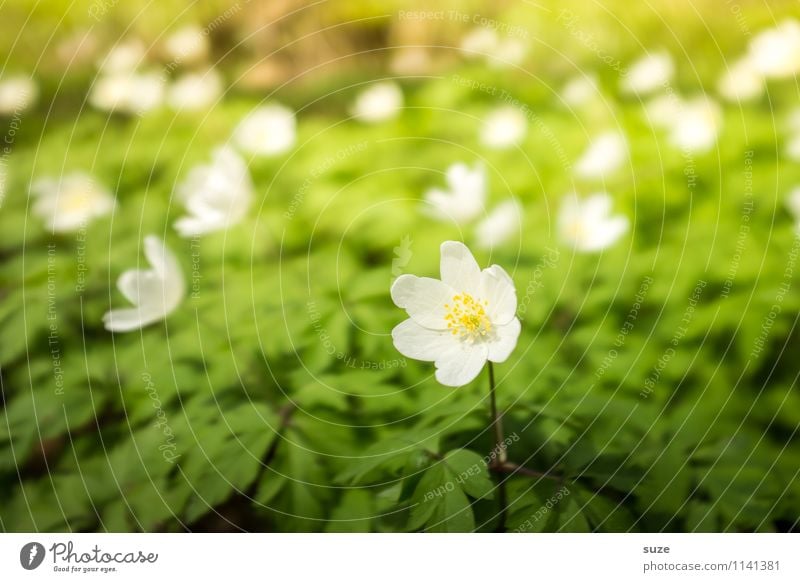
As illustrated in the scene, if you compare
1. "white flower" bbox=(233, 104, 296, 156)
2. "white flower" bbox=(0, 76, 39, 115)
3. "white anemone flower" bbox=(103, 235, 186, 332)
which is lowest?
"white anemone flower" bbox=(103, 235, 186, 332)

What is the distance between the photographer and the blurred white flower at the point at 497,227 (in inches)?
37.9

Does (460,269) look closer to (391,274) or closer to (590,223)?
(391,274)

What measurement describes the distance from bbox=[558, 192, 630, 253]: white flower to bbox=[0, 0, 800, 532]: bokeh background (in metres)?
0.02

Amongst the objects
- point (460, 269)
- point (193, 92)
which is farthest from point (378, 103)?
point (460, 269)

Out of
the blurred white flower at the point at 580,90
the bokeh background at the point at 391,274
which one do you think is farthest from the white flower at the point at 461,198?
the blurred white flower at the point at 580,90

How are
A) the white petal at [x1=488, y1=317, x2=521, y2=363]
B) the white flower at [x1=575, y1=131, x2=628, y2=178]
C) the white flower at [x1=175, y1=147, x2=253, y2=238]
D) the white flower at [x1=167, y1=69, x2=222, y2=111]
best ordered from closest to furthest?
the white petal at [x1=488, y1=317, x2=521, y2=363] → the white flower at [x1=175, y1=147, x2=253, y2=238] → the white flower at [x1=575, y1=131, x2=628, y2=178] → the white flower at [x1=167, y1=69, x2=222, y2=111]

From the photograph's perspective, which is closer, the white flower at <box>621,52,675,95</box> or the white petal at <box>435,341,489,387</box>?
the white petal at <box>435,341,489,387</box>

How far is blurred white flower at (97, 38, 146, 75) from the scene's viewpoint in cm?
112

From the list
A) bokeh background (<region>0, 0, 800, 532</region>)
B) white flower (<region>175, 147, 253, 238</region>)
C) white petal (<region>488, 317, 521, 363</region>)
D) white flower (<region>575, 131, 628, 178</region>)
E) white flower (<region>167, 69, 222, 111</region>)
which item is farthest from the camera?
white flower (<region>167, 69, 222, 111</region>)

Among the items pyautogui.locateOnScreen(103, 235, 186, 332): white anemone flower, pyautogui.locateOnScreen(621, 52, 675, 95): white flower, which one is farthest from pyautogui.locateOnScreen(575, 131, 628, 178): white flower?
pyautogui.locateOnScreen(103, 235, 186, 332): white anemone flower

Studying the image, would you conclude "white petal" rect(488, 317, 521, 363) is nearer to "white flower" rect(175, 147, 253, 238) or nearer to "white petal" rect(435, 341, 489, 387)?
"white petal" rect(435, 341, 489, 387)

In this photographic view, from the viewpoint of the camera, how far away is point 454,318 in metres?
0.69

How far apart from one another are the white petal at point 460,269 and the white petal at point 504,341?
0.16 feet

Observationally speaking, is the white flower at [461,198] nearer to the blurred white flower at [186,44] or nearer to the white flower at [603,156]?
the white flower at [603,156]
